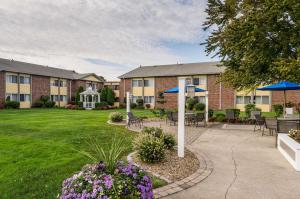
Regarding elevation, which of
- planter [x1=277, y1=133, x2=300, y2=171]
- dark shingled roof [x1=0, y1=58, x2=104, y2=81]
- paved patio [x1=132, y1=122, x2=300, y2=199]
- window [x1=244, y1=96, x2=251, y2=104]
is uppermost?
dark shingled roof [x1=0, y1=58, x2=104, y2=81]

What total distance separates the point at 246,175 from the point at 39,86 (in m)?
36.9

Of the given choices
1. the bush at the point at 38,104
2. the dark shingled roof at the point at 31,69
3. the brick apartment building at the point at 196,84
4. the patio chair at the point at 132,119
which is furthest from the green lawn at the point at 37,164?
the bush at the point at 38,104

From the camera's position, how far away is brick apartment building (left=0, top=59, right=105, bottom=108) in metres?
31.9

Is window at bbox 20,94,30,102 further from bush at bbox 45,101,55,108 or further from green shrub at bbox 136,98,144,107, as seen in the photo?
green shrub at bbox 136,98,144,107

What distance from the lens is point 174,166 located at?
5.93 metres

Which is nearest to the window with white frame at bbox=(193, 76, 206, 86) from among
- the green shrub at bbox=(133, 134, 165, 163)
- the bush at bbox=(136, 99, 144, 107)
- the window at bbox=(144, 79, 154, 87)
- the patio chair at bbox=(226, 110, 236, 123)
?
the window at bbox=(144, 79, 154, 87)

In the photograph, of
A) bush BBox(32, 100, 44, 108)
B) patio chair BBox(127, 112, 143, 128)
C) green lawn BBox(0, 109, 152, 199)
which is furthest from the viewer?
bush BBox(32, 100, 44, 108)

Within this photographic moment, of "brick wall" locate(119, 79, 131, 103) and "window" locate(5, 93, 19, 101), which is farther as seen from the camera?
"brick wall" locate(119, 79, 131, 103)

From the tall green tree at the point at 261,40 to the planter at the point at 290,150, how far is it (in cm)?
224

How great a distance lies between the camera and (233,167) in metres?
6.06

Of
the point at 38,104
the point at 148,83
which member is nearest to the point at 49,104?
the point at 38,104

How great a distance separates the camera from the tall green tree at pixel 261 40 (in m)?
7.95

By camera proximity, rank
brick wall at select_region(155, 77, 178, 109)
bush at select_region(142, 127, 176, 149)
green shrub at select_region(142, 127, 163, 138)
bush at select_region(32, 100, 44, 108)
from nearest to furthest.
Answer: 1. bush at select_region(142, 127, 176, 149)
2. green shrub at select_region(142, 127, 163, 138)
3. bush at select_region(32, 100, 44, 108)
4. brick wall at select_region(155, 77, 178, 109)

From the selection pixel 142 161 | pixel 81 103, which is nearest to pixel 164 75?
pixel 81 103
